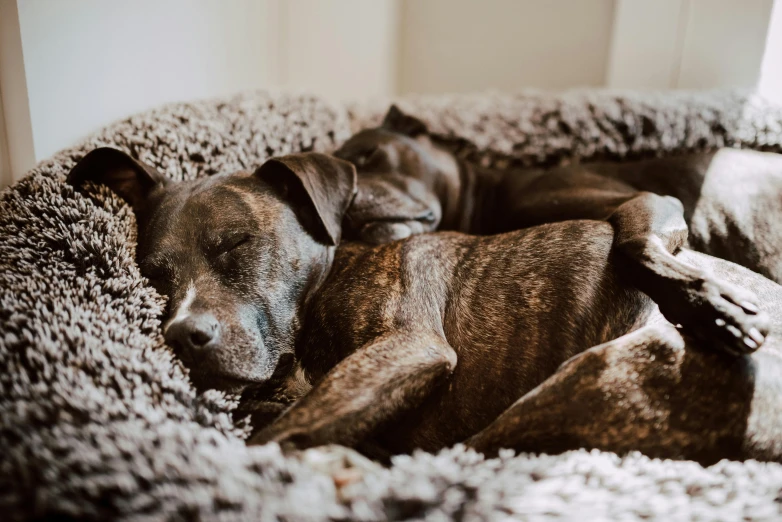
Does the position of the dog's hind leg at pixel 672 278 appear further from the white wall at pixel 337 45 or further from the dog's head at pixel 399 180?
the white wall at pixel 337 45

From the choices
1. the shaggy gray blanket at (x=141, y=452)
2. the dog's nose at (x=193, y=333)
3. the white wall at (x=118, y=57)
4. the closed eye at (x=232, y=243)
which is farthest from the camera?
the white wall at (x=118, y=57)

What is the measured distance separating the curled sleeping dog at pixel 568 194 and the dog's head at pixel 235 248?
13.6 inches

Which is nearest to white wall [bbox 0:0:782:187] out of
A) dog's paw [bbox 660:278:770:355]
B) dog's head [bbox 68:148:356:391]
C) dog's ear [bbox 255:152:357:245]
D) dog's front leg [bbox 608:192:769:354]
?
dog's head [bbox 68:148:356:391]

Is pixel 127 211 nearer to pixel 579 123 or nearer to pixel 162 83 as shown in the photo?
pixel 162 83

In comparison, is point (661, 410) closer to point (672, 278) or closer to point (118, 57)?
point (672, 278)

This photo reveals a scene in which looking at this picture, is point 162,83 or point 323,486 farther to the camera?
point 162,83

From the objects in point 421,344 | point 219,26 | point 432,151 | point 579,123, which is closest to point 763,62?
point 579,123

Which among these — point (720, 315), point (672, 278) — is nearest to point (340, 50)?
point (672, 278)

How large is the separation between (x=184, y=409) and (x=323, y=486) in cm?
43

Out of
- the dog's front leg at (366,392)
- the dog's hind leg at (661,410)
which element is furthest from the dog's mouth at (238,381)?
the dog's hind leg at (661,410)

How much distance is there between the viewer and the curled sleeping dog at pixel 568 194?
207cm

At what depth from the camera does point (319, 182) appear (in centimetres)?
170

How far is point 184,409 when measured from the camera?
4.06 feet

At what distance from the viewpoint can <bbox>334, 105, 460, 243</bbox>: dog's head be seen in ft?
6.75
